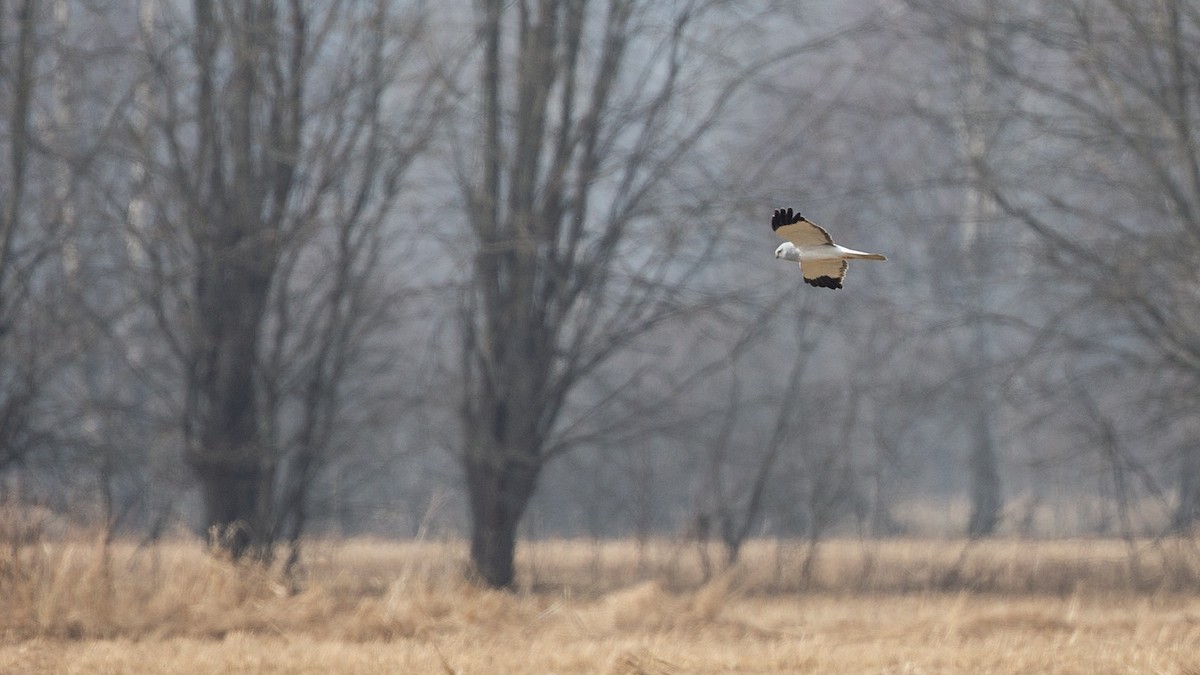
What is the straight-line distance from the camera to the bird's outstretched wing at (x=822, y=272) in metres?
4.50

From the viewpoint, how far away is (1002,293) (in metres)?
29.8

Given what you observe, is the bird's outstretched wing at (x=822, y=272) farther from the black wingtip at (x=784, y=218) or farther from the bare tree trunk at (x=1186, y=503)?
the bare tree trunk at (x=1186, y=503)

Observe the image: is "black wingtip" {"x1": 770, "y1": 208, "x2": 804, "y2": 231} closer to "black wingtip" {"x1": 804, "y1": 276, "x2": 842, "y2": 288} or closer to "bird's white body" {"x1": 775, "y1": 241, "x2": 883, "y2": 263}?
"bird's white body" {"x1": 775, "y1": 241, "x2": 883, "y2": 263}

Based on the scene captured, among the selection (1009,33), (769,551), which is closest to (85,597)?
(1009,33)

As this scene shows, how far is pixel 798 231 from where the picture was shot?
4.50m

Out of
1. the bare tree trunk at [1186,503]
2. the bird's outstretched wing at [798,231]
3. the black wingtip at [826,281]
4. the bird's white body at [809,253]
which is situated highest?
the bird's outstretched wing at [798,231]

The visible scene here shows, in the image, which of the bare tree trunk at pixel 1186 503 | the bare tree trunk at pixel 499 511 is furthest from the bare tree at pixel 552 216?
the bare tree trunk at pixel 1186 503

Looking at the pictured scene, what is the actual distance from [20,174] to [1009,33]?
8308mm

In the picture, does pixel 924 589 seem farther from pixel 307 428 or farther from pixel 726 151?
pixel 307 428

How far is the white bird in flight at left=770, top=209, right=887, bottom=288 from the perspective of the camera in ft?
14.4

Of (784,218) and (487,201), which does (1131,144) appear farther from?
(784,218)

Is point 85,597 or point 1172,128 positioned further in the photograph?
point 1172,128

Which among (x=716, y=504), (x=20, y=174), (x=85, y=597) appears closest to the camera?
(x=85, y=597)

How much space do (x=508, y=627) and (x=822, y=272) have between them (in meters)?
5.26
